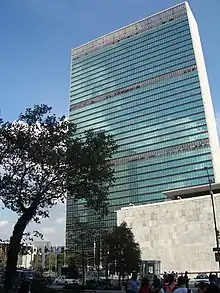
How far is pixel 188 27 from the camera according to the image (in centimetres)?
14112

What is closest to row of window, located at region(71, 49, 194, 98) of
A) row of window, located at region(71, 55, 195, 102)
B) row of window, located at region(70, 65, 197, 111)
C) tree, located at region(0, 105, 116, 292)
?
row of window, located at region(71, 55, 195, 102)

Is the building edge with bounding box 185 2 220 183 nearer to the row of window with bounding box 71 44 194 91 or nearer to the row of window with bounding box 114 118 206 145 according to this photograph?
the row of window with bounding box 114 118 206 145

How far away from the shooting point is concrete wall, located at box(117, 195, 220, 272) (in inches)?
3159

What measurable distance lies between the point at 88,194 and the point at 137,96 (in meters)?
128

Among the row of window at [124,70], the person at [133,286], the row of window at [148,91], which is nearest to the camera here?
the person at [133,286]

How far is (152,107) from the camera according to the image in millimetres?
142500

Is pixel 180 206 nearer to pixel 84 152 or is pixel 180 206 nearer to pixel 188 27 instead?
pixel 84 152

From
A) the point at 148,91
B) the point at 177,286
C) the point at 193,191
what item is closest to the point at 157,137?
the point at 148,91

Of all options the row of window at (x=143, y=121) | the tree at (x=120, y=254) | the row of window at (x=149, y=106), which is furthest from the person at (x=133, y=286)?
the row of window at (x=149, y=106)

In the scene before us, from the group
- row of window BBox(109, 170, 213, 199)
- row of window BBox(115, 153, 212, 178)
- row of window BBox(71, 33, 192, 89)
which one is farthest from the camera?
row of window BBox(71, 33, 192, 89)

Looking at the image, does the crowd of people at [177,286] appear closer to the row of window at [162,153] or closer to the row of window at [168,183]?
the row of window at [168,183]

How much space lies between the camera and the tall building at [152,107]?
5022 inches

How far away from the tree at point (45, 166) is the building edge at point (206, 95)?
3912 inches

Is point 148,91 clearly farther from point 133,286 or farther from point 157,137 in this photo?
point 133,286
